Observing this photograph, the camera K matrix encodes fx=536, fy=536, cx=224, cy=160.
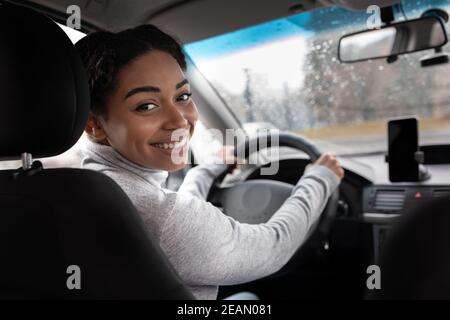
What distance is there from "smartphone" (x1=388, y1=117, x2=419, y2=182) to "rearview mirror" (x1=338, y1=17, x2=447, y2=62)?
0.89ft

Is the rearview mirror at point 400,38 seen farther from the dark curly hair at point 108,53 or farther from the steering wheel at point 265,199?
the dark curly hair at point 108,53

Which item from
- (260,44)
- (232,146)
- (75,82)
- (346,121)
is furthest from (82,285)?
(346,121)

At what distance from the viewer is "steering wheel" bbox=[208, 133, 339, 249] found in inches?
68.8

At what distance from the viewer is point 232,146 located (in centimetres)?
208

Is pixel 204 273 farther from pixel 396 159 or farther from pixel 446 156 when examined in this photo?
pixel 446 156

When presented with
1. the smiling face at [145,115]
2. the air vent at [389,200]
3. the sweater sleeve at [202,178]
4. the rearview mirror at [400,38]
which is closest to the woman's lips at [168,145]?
the smiling face at [145,115]

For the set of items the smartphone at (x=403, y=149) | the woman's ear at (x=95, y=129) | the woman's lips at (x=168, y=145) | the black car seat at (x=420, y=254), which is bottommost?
the black car seat at (x=420, y=254)

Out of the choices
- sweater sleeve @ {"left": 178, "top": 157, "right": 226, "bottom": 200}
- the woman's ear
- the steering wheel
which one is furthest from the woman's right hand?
the woman's ear

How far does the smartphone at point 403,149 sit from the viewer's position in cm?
198

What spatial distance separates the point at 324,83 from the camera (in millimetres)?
2877

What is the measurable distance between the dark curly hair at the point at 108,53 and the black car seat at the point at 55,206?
0.60 ft

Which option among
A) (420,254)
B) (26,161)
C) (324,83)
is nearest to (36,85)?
(26,161)

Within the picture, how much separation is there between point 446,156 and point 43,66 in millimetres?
1661

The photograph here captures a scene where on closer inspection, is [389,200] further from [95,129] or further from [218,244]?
[95,129]
